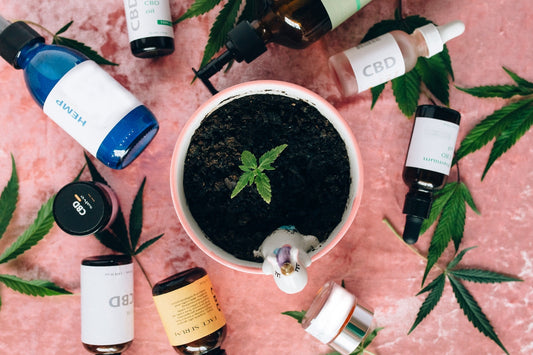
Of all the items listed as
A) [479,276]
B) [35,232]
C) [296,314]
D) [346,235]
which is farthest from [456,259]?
[35,232]

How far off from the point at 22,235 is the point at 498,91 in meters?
0.88

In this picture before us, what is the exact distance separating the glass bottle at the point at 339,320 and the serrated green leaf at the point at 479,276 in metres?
0.18

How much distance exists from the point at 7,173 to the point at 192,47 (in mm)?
402

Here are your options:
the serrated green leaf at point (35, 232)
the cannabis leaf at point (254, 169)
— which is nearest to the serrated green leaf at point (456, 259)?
the cannabis leaf at point (254, 169)

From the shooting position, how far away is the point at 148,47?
670 millimetres

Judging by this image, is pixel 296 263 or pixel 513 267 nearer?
pixel 296 263

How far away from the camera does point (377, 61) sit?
0.64 meters

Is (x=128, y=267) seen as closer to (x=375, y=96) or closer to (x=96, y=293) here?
(x=96, y=293)

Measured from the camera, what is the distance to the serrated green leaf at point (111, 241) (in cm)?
72

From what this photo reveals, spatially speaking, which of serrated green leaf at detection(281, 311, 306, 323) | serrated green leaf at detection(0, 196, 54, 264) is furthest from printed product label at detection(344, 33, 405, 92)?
serrated green leaf at detection(0, 196, 54, 264)

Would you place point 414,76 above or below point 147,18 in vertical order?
below

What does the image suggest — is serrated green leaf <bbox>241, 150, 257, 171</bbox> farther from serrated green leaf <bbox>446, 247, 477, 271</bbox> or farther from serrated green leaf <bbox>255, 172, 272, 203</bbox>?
serrated green leaf <bbox>446, 247, 477, 271</bbox>

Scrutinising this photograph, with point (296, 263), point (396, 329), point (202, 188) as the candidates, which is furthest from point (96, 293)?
point (396, 329)

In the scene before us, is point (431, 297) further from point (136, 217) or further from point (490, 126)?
point (136, 217)
